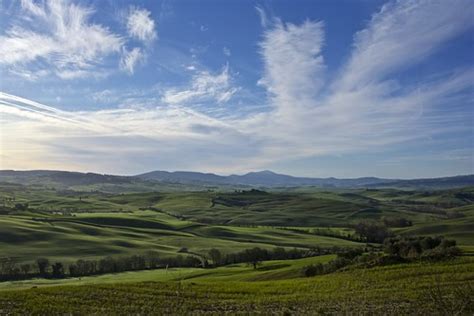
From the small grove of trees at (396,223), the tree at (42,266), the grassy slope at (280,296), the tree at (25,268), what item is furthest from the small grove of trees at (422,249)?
the small grove of trees at (396,223)

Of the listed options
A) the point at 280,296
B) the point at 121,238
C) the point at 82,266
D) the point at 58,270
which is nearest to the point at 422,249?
the point at 280,296

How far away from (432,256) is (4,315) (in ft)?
111

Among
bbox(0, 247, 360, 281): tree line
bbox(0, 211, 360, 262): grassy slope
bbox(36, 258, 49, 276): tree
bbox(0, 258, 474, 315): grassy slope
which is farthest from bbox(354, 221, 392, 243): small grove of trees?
bbox(0, 258, 474, 315): grassy slope

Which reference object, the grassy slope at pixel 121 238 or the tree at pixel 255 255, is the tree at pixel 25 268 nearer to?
the grassy slope at pixel 121 238

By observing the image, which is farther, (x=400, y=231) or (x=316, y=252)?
(x=400, y=231)

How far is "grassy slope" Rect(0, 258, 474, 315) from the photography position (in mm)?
22875

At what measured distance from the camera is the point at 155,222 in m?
180

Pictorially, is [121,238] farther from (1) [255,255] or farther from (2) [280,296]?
(2) [280,296]

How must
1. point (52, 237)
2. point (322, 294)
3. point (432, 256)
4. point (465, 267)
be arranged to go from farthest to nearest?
point (52, 237) → point (432, 256) → point (465, 267) → point (322, 294)

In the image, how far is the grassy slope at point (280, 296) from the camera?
75.0ft

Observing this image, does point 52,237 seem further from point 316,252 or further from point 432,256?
point 432,256

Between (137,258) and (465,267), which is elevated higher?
(465,267)

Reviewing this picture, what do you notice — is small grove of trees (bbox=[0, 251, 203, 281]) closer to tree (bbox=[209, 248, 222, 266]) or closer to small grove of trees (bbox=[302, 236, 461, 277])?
tree (bbox=[209, 248, 222, 266])

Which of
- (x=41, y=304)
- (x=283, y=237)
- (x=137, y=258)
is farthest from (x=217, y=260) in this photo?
(x=41, y=304)
